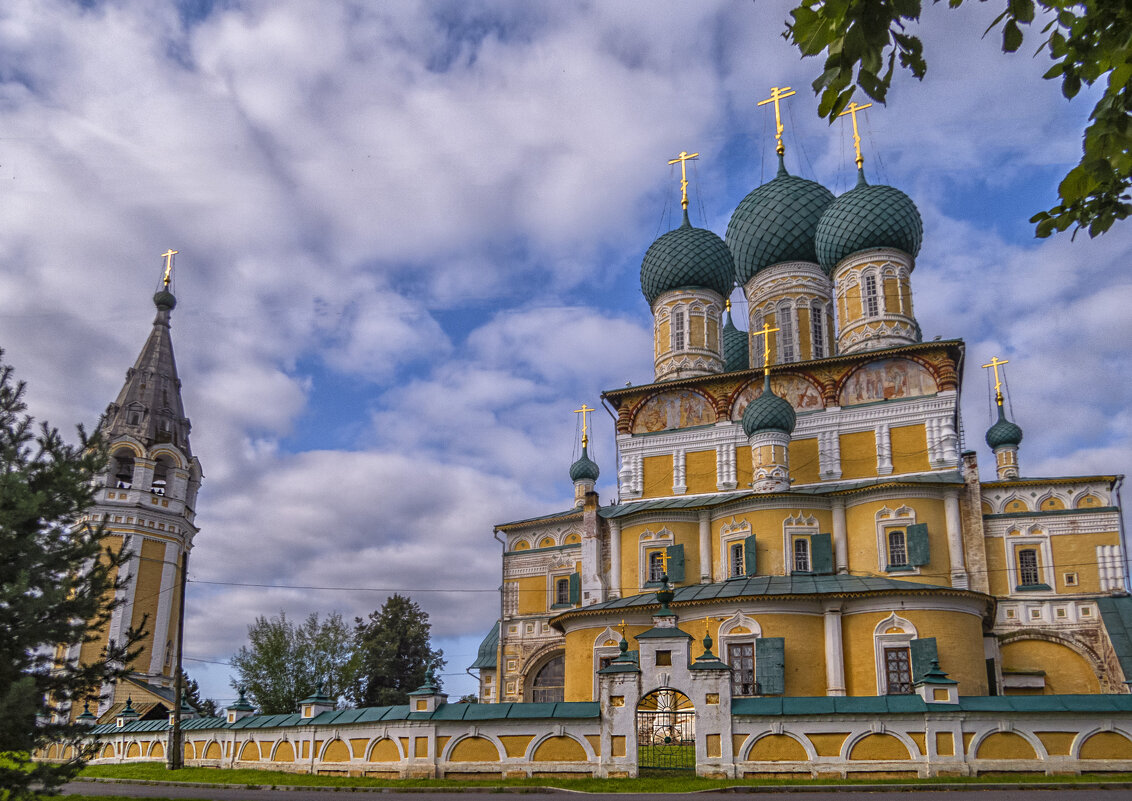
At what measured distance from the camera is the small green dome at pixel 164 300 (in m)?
39.7

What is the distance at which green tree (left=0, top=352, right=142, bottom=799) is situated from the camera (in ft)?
31.9

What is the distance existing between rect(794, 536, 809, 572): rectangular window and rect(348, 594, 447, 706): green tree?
22.2 meters

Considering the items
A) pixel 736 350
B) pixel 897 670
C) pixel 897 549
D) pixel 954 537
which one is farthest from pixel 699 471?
pixel 736 350

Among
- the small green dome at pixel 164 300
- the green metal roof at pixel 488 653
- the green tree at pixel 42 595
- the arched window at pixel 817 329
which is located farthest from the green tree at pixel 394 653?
the green tree at pixel 42 595

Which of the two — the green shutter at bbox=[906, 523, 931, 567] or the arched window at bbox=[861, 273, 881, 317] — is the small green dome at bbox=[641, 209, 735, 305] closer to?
the arched window at bbox=[861, 273, 881, 317]

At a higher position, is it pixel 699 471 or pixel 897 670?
pixel 699 471

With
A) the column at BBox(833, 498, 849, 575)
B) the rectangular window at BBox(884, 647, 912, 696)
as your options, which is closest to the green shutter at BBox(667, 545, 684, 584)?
the column at BBox(833, 498, 849, 575)

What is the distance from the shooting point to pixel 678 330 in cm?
3184

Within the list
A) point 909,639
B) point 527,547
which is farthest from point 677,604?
point 527,547

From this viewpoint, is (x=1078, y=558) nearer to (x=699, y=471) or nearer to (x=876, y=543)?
(x=876, y=543)

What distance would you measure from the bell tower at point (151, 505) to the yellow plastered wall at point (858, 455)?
72.6 ft

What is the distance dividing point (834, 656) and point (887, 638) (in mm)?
1312

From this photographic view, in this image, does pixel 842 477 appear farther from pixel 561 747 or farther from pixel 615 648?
pixel 561 747

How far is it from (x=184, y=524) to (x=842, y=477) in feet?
79.4
